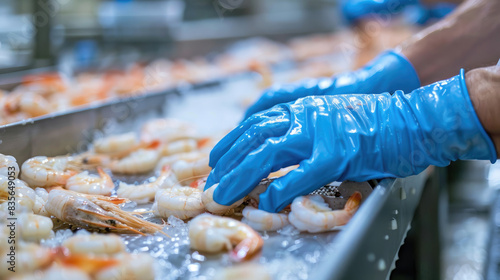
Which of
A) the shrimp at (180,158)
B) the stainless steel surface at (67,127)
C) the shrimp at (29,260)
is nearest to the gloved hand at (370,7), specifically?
the stainless steel surface at (67,127)

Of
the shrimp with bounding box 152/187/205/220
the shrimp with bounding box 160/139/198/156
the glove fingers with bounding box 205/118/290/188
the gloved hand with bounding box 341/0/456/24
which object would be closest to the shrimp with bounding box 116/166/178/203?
the shrimp with bounding box 152/187/205/220

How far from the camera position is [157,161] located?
207cm

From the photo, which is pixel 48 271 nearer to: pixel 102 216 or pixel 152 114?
pixel 102 216

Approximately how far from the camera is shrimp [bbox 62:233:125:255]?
3.75 ft

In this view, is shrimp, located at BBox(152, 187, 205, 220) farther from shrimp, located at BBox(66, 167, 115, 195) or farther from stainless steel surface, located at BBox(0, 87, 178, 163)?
stainless steel surface, located at BBox(0, 87, 178, 163)

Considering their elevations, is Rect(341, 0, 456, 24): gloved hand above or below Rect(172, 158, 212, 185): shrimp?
above

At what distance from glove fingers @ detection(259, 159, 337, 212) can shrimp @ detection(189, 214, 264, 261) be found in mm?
147

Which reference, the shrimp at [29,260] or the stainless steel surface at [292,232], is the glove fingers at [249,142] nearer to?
the stainless steel surface at [292,232]

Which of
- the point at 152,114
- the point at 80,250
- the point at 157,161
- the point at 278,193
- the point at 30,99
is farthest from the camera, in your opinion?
the point at 152,114

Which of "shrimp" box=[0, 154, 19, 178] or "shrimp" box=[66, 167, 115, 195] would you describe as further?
"shrimp" box=[66, 167, 115, 195]

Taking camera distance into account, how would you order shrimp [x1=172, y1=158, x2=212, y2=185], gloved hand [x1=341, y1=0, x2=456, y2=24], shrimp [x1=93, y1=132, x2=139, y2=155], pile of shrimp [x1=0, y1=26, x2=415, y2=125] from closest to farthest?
shrimp [x1=172, y1=158, x2=212, y2=185] < shrimp [x1=93, y1=132, x2=139, y2=155] < pile of shrimp [x1=0, y1=26, x2=415, y2=125] < gloved hand [x1=341, y1=0, x2=456, y2=24]

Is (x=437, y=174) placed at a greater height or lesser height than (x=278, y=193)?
lesser

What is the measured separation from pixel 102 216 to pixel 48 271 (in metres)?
0.35

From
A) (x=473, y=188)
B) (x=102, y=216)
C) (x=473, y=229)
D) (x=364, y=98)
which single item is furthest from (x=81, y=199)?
(x=473, y=188)
